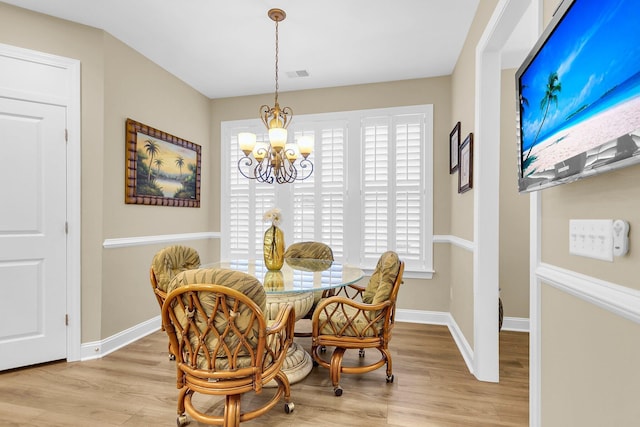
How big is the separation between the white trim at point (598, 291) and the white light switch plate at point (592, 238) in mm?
83

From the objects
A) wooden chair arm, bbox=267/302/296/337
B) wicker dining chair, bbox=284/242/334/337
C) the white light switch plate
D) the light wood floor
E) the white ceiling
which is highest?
the white ceiling

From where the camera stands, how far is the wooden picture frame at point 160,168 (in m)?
3.18

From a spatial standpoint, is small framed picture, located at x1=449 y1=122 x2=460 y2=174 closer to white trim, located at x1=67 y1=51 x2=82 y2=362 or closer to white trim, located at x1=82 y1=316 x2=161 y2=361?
white trim, located at x1=67 y1=51 x2=82 y2=362

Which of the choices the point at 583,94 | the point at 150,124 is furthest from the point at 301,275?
the point at 150,124

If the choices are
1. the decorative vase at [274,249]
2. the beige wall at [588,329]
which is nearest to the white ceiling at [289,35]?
the beige wall at [588,329]

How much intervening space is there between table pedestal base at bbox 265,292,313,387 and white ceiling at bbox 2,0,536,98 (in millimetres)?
2324

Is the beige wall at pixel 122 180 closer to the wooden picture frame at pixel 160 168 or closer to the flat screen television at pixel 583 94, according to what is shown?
the wooden picture frame at pixel 160 168

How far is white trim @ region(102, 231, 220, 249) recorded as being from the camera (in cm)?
298

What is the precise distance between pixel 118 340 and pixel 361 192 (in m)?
3.05

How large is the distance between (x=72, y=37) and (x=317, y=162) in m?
2.70

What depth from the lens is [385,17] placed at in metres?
2.68

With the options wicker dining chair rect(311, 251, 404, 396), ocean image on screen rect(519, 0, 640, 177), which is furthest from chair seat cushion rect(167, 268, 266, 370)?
ocean image on screen rect(519, 0, 640, 177)

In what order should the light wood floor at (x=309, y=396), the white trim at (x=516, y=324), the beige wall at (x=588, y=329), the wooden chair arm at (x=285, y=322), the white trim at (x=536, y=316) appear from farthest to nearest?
the white trim at (x=516, y=324)
the light wood floor at (x=309, y=396)
the wooden chair arm at (x=285, y=322)
the white trim at (x=536, y=316)
the beige wall at (x=588, y=329)

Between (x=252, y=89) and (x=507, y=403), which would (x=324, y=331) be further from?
(x=252, y=89)
